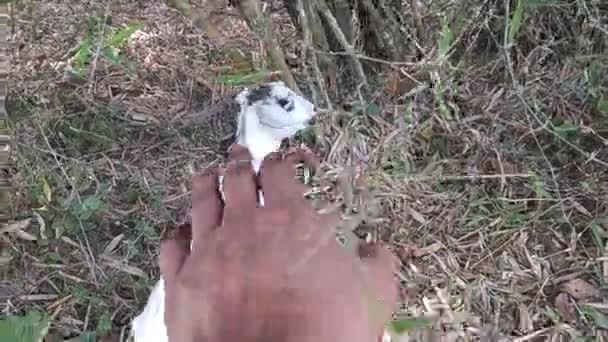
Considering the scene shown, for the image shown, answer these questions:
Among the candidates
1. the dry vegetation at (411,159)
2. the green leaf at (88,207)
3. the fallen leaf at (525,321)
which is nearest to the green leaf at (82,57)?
the dry vegetation at (411,159)

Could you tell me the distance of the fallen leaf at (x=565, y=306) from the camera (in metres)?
1.48

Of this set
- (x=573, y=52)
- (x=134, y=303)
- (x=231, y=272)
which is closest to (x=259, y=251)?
(x=231, y=272)

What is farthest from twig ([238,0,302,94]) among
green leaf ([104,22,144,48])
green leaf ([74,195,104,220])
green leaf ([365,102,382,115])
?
green leaf ([74,195,104,220])

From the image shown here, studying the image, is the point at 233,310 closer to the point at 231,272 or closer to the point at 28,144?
the point at 231,272

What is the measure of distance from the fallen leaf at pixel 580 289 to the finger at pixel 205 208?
0.77 m

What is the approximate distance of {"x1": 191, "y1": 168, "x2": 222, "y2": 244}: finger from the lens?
0.98m

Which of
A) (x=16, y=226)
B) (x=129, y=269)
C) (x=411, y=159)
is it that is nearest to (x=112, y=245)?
(x=129, y=269)

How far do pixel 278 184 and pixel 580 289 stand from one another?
769 mm

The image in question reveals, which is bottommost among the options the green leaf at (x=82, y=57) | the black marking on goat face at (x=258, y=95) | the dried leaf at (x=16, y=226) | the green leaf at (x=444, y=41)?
the dried leaf at (x=16, y=226)

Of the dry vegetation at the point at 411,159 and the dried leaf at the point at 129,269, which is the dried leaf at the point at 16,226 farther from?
the dried leaf at the point at 129,269

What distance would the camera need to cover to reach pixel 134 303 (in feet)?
4.90

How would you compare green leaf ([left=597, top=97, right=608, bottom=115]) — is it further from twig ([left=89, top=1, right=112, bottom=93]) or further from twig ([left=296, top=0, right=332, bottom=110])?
twig ([left=89, top=1, right=112, bottom=93])

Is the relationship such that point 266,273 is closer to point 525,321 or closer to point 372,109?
point 525,321

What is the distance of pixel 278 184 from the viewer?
963 millimetres
